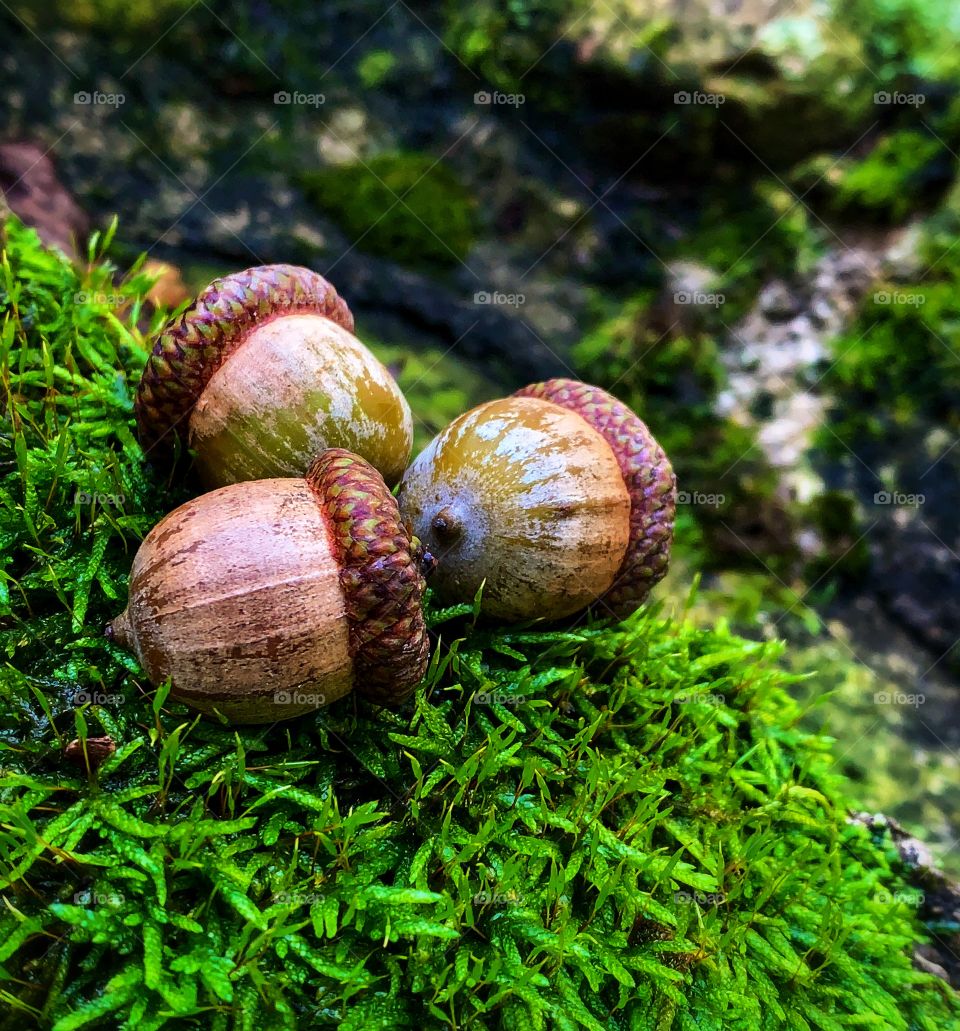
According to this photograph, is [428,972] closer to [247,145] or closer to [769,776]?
[769,776]

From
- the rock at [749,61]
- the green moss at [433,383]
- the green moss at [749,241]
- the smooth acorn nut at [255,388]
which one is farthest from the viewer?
the green moss at [749,241]

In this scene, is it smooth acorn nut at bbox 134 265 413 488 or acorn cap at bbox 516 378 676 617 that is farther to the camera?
acorn cap at bbox 516 378 676 617

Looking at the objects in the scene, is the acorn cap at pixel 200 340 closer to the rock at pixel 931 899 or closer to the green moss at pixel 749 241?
the rock at pixel 931 899

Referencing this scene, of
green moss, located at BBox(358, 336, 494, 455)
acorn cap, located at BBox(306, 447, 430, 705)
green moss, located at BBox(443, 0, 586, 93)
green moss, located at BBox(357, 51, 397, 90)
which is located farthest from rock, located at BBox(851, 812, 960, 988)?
green moss, located at BBox(357, 51, 397, 90)

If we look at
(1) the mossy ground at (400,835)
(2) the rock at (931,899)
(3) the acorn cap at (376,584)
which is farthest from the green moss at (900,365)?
(3) the acorn cap at (376,584)

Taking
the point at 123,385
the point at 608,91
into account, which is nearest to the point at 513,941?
the point at 123,385

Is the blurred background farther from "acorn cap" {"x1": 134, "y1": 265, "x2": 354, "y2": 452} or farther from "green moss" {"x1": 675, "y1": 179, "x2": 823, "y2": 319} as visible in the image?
"acorn cap" {"x1": 134, "y1": 265, "x2": 354, "y2": 452}

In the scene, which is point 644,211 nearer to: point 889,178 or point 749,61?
point 749,61
